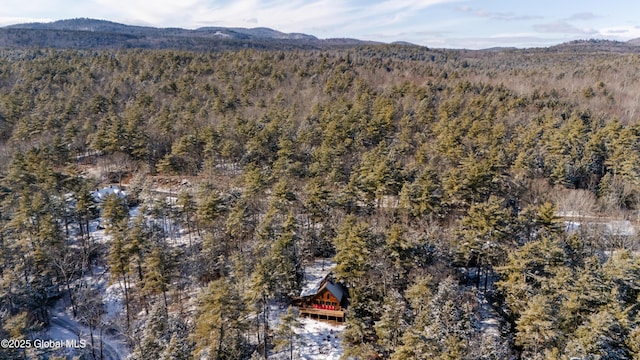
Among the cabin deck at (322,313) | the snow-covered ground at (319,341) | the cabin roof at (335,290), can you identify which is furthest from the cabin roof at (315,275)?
the snow-covered ground at (319,341)

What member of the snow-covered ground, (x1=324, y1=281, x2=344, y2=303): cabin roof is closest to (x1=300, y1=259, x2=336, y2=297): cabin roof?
(x1=324, y1=281, x2=344, y2=303): cabin roof

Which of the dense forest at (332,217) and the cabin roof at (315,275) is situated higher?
the dense forest at (332,217)

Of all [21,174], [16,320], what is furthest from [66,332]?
[21,174]

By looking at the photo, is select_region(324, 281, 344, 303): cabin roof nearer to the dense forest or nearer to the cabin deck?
the cabin deck

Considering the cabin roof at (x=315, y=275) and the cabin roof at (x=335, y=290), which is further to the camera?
the cabin roof at (x=315, y=275)

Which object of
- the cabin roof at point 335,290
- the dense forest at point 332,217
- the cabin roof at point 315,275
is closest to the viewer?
the dense forest at point 332,217

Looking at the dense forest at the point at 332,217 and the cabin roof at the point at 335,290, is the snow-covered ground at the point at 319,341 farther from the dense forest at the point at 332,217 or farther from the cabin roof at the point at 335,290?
the cabin roof at the point at 335,290

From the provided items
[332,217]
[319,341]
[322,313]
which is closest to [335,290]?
[322,313]

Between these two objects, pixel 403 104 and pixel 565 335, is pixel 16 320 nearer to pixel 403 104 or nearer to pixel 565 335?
pixel 565 335

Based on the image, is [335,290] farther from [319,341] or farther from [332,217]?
[332,217]
